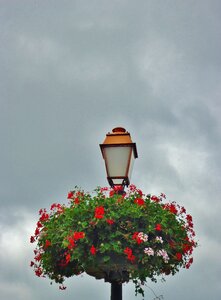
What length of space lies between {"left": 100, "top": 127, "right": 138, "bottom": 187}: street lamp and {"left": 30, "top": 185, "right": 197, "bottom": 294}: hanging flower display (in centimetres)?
32

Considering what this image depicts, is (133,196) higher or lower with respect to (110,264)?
higher

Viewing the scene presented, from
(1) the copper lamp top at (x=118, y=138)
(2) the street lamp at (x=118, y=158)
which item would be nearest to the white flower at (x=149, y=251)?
(2) the street lamp at (x=118, y=158)

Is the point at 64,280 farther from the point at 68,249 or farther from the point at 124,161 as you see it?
the point at 124,161

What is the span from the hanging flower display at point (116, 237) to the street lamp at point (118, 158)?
0.32 meters

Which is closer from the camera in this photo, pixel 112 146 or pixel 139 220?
pixel 139 220

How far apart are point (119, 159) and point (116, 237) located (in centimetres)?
149

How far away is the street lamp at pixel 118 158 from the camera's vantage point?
7914 mm

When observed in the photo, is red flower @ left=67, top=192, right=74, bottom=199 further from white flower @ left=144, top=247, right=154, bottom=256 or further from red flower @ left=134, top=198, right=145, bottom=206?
white flower @ left=144, top=247, right=154, bottom=256

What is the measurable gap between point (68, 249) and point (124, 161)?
66.0 inches

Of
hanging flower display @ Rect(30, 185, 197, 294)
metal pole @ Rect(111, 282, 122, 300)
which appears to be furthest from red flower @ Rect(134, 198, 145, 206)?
metal pole @ Rect(111, 282, 122, 300)

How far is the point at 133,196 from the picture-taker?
757 cm

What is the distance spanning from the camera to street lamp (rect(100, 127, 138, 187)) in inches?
312

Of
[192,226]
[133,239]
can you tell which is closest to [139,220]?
[133,239]

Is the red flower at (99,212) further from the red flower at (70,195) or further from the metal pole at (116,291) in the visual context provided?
the metal pole at (116,291)
